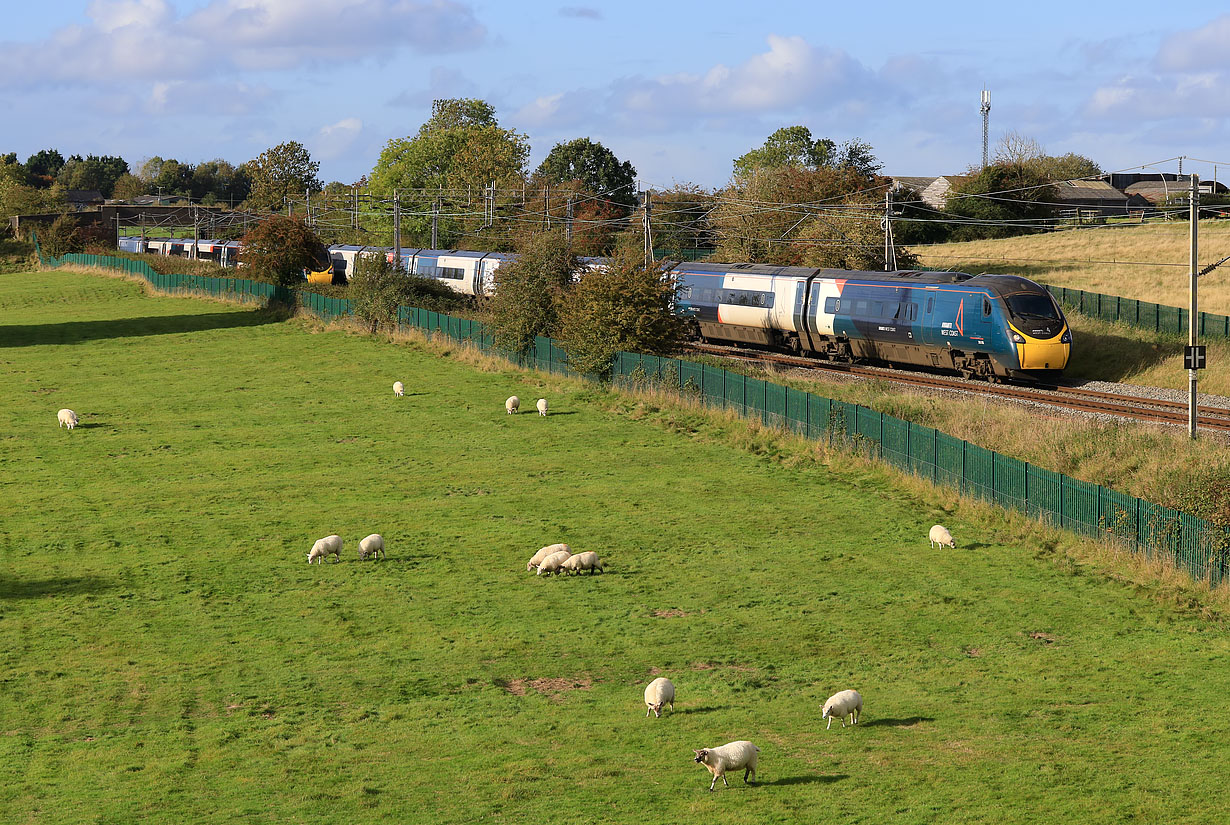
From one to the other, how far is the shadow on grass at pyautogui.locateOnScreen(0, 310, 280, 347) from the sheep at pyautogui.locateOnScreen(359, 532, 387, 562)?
45.6 metres

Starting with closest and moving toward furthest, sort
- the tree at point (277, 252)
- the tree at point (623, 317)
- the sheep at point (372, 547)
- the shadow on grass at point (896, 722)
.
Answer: the shadow on grass at point (896, 722) < the sheep at point (372, 547) < the tree at point (623, 317) < the tree at point (277, 252)

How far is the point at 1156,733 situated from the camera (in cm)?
1755

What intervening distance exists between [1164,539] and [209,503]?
24.1 meters

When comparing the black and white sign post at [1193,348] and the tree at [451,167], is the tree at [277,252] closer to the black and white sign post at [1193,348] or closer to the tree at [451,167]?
the tree at [451,167]

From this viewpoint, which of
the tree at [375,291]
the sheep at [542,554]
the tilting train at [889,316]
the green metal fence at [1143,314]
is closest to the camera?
the sheep at [542,554]

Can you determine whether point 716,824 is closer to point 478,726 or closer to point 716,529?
point 478,726

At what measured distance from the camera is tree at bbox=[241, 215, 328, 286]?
262 feet

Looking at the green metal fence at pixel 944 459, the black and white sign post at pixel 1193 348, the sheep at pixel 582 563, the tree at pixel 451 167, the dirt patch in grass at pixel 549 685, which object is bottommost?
the dirt patch in grass at pixel 549 685

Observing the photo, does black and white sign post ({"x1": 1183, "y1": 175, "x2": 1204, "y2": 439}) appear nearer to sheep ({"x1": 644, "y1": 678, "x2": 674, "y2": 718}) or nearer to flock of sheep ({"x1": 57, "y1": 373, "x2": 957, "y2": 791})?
flock of sheep ({"x1": 57, "y1": 373, "x2": 957, "y2": 791})

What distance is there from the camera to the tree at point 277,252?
79875mm

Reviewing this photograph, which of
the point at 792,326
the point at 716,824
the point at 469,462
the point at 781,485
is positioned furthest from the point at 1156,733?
the point at 792,326

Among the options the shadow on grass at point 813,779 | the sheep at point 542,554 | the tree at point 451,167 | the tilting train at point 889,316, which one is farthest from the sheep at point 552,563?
the tree at point 451,167

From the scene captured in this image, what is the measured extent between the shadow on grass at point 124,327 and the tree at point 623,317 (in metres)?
28.5

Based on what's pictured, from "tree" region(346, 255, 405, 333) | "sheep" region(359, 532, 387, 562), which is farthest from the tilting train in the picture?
"sheep" region(359, 532, 387, 562)
